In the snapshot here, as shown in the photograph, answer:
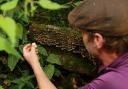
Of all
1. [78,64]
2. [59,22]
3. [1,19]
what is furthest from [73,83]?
[1,19]

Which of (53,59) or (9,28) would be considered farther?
(53,59)

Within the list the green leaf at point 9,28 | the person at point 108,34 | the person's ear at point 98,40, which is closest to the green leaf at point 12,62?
the person at point 108,34

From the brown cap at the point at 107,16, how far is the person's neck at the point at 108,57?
186 mm

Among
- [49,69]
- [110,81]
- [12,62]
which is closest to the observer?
[110,81]

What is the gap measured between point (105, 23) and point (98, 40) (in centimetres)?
14

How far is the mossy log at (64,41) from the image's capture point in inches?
128

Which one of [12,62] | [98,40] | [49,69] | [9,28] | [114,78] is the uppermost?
[9,28]

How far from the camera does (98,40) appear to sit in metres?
2.44

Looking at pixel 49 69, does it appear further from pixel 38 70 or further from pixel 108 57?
pixel 108 57

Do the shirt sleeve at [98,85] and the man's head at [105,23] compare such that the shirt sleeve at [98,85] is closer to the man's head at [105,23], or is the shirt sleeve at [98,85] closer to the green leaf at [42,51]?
the man's head at [105,23]

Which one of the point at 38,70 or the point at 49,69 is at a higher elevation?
the point at 38,70

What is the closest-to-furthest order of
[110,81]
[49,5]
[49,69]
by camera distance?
[49,5], [110,81], [49,69]

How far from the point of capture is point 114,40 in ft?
7.93

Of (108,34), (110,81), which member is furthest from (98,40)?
(110,81)
